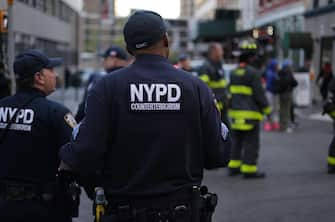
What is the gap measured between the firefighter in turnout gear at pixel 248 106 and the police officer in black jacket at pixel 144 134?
227 inches

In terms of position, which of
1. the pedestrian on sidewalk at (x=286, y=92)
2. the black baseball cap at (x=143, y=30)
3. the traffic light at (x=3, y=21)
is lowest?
the pedestrian on sidewalk at (x=286, y=92)

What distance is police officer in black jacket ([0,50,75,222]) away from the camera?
11.9 ft

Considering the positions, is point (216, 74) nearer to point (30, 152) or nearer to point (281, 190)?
point (281, 190)

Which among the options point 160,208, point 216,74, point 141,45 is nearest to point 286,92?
point 216,74

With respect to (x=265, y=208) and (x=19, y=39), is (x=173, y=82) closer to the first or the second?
(x=265, y=208)

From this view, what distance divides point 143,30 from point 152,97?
14.2 inches

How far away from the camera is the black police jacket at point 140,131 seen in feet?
10.1

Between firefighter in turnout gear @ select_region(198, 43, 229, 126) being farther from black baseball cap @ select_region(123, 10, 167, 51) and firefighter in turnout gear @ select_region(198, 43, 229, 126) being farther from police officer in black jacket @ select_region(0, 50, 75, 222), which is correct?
black baseball cap @ select_region(123, 10, 167, 51)

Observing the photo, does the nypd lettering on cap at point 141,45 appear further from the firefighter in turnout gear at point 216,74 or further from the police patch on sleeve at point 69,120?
the firefighter in turnout gear at point 216,74

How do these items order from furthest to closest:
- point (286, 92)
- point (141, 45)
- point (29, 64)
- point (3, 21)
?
point (286, 92)
point (3, 21)
point (29, 64)
point (141, 45)

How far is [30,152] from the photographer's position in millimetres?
3684

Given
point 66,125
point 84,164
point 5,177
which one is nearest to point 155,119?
point 84,164

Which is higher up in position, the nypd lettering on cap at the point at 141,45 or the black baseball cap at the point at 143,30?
the black baseball cap at the point at 143,30

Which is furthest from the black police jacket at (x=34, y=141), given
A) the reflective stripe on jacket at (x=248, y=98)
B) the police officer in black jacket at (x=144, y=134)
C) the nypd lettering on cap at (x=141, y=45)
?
the reflective stripe on jacket at (x=248, y=98)
